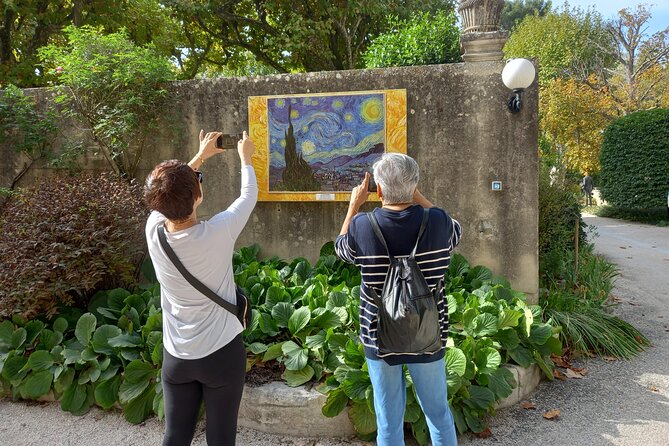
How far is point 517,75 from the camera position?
14.8ft

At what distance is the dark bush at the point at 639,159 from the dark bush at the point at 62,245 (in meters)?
15.1

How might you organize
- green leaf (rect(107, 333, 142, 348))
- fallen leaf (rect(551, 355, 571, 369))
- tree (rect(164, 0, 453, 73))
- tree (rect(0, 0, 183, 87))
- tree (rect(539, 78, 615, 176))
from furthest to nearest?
1. tree (rect(539, 78, 615, 176))
2. tree (rect(164, 0, 453, 73))
3. tree (rect(0, 0, 183, 87))
4. fallen leaf (rect(551, 355, 571, 369))
5. green leaf (rect(107, 333, 142, 348))

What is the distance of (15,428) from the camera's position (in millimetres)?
3412

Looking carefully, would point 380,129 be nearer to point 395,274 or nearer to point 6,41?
point 395,274

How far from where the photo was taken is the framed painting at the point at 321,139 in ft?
16.5

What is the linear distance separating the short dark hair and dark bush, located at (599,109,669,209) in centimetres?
1602

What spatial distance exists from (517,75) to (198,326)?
3.74m

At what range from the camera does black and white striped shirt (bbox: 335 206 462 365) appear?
2.18 meters

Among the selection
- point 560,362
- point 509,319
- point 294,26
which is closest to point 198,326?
point 509,319

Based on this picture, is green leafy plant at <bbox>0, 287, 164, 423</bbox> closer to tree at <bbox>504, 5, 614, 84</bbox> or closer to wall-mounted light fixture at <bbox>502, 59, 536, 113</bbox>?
wall-mounted light fixture at <bbox>502, 59, 536, 113</bbox>

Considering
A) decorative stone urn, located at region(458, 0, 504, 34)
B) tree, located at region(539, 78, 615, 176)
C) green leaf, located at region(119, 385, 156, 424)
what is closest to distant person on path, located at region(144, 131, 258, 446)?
green leaf, located at region(119, 385, 156, 424)

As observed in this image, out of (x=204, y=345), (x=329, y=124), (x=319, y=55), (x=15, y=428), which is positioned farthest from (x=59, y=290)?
(x=319, y=55)

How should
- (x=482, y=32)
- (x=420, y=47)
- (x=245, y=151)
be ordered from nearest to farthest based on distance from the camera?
(x=245, y=151) → (x=482, y=32) → (x=420, y=47)

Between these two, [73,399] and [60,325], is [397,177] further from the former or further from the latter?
[60,325]
